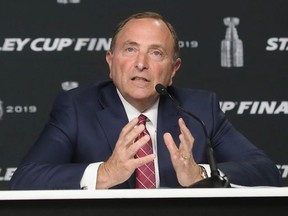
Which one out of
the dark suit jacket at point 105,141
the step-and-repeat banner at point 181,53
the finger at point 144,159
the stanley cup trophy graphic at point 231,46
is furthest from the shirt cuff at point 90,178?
the stanley cup trophy graphic at point 231,46

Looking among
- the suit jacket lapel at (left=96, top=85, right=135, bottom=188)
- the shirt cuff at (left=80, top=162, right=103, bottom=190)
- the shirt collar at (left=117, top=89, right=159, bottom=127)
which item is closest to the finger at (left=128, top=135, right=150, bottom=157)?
the shirt cuff at (left=80, top=162, right=103, bottom=190)

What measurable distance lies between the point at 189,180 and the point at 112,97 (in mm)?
638

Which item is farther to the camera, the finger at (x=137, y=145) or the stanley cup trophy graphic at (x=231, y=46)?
the stanley cup trophy graphic at (x=231, y=46)

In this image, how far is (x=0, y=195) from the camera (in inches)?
71.6

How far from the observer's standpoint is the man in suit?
9.71 feet

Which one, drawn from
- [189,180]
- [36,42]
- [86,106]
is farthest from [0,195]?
[36,42]

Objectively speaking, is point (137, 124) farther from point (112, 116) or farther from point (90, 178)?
point (90, 178)

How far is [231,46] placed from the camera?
14.2ft

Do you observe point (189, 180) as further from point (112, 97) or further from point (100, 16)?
point (100, 16)

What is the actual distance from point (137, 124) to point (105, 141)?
0.15 metres

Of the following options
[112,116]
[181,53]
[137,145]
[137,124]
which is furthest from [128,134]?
[181,53]

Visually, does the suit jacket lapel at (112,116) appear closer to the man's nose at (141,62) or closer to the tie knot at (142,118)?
the tie knot at (142,118)

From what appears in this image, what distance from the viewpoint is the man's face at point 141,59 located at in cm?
304

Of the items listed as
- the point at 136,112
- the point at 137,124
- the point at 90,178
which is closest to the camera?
the point at 90,178
